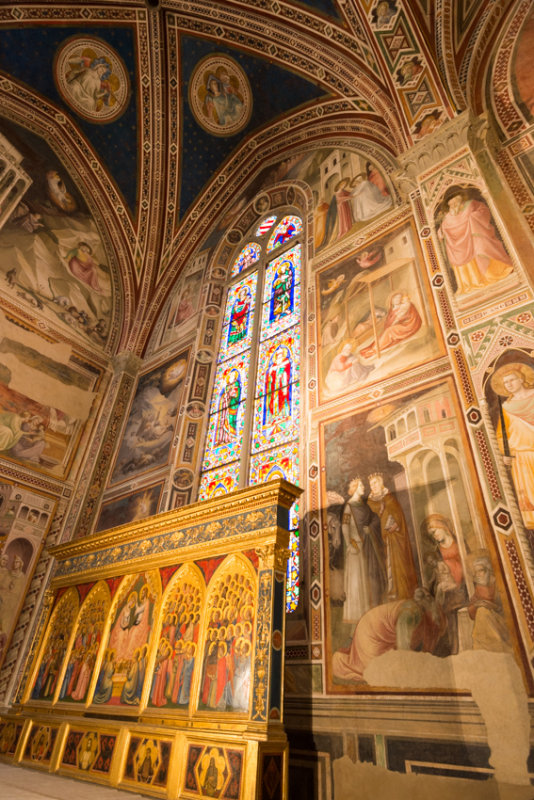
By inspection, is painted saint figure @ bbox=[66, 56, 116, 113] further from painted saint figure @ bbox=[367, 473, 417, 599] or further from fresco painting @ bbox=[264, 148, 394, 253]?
painted saint figure @ bbox=[367, 473, 417, 599]

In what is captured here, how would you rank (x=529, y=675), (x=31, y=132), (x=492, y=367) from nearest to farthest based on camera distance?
1. (x=529, y=675)
2. (x=492, y=367)
3. (x=31, y=132)

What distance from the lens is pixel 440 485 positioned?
4730mm

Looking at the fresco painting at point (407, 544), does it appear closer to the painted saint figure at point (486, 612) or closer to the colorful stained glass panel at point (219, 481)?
the painted saint figure at point (486, 612)

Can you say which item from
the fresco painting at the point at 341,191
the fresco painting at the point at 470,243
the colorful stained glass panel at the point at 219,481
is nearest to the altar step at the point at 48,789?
the colorful stained glass panel at the point at 219,481

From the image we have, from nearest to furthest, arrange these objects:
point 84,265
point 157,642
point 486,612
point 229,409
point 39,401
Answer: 1. point 486,612
2. point 157,642
3. point 229,409
4. point 39,401
5. point 84,265

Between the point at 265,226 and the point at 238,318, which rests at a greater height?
the point at 265,226

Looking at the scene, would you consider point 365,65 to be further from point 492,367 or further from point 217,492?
point 217,492

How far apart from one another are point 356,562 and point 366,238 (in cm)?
452

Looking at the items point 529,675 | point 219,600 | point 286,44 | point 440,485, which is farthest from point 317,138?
point 529,675

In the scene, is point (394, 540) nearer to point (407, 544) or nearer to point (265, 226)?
point (407, 544)

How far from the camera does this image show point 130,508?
7891 mm

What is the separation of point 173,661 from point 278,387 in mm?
3736

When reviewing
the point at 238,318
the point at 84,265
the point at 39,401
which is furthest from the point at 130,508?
the point at 84,265

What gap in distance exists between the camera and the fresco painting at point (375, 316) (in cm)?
589
